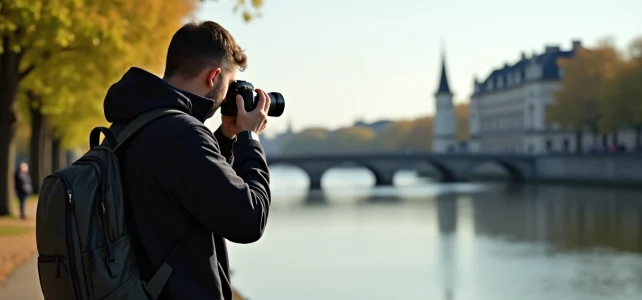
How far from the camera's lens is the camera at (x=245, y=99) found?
101 inches

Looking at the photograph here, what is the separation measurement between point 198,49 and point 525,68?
297 ft

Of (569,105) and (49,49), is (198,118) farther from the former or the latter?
(569,105)

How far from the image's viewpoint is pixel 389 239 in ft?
84.8

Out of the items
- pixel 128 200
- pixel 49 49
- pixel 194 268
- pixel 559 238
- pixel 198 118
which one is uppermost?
pixel 49 49

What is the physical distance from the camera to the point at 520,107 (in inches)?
3556

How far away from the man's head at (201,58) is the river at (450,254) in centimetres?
1227

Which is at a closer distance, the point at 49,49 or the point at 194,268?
Result: the point at 194,268

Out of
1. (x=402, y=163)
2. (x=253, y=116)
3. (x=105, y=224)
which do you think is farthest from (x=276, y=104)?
(x=402, y=163)

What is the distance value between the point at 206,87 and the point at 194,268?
0.46 meters

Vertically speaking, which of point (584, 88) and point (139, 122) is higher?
point (584, 88)

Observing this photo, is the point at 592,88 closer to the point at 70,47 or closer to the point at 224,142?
the point at 70,47

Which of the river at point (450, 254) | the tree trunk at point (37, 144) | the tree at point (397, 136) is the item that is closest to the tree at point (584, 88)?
the river at point (450, 254)

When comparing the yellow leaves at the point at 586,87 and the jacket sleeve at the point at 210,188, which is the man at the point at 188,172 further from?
the yellow leaves at the point at 586,87

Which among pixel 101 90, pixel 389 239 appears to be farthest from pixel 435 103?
pixel 101 90
